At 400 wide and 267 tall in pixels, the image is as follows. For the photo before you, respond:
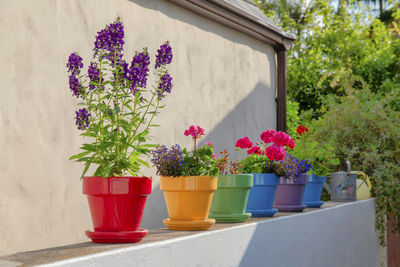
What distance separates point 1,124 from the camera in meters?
2.24

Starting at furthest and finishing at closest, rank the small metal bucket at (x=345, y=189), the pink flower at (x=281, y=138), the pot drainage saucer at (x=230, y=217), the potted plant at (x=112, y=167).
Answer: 1. the small metal bucket at (x=345, y=189)
2. the pink flower at (x=281, y=138)
3. the pot drainage saucer at (x=230, y=217)
4. the potted plant at (x=112, y=167)

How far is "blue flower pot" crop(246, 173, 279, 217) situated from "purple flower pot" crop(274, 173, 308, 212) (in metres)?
0.39

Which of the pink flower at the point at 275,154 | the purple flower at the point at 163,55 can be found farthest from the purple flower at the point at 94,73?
the pink flower at the point at 275,154

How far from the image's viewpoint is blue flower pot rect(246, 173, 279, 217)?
273 centimetres

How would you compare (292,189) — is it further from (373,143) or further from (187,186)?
(373,143)

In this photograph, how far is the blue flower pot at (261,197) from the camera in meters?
2.73

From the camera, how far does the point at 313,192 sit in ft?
12.0

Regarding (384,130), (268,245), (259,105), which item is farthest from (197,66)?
(384,130)

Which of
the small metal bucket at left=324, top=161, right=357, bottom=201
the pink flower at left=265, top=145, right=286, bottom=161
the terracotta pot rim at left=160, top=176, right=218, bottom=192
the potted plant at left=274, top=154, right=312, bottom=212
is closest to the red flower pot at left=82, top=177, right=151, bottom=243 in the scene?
the terracotta pot rim at left=160, top=176, right=218, bottom=192

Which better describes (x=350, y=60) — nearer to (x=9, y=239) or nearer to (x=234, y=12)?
(x=234, y=12)

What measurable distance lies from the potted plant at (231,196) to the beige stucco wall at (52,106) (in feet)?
2.59

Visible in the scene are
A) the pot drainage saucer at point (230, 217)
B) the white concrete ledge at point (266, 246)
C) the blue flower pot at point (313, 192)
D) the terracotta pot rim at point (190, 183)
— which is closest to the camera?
the white concrete ledge at point (266, 246)

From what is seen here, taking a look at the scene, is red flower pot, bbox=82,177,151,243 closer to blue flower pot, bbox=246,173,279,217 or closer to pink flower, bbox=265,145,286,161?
blue flower pot, bbox=246,173,279,217

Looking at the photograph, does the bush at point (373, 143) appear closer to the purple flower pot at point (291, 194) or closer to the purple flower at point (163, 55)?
the purple flower pot at point (291, 194)
